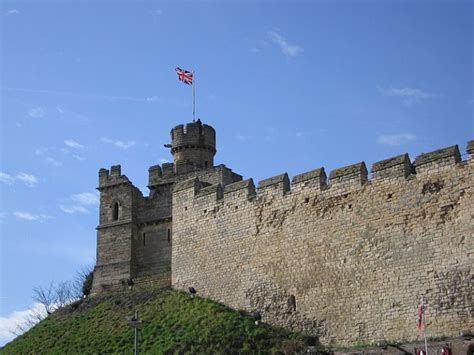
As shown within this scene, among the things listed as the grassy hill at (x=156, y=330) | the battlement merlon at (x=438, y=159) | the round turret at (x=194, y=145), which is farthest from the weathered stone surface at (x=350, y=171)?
the round turret at (x=194, y=145)

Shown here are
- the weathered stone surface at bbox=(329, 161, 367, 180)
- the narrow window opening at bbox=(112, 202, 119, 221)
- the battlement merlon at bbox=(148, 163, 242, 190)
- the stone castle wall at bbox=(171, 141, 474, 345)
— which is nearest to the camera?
the stone castle wall at bbox=(171, 141, 474, 345)

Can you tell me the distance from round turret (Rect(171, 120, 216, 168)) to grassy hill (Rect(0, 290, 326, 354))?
8213 millimetres

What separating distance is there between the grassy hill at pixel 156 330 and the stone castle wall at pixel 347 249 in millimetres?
811

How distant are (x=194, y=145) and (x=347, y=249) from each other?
14936 mm

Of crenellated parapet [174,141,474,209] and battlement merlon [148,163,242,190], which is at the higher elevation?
battlement merlon [148,163,242,190]

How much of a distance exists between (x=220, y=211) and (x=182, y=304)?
3850 mm

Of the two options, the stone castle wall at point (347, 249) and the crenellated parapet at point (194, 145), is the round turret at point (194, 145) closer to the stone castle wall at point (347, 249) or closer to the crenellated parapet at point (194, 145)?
the crenellated parapet at point (194, 145)

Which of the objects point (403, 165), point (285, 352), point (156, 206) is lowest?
point (285, 352)

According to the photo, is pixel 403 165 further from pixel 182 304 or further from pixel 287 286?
pixel 182 304

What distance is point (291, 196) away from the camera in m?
30.8

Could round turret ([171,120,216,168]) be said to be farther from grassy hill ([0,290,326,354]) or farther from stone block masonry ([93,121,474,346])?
grassy hill ([0,290,326,354])

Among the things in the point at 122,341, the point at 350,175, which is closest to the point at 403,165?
the point at 350,175

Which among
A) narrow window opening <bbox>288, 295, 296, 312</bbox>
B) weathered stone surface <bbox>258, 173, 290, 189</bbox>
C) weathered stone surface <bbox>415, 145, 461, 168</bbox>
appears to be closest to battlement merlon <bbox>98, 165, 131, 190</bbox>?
weathered stone surface <bbox>258, 173, 290, 189</bbox>

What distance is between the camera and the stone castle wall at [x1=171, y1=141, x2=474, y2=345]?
25578 millimetres
